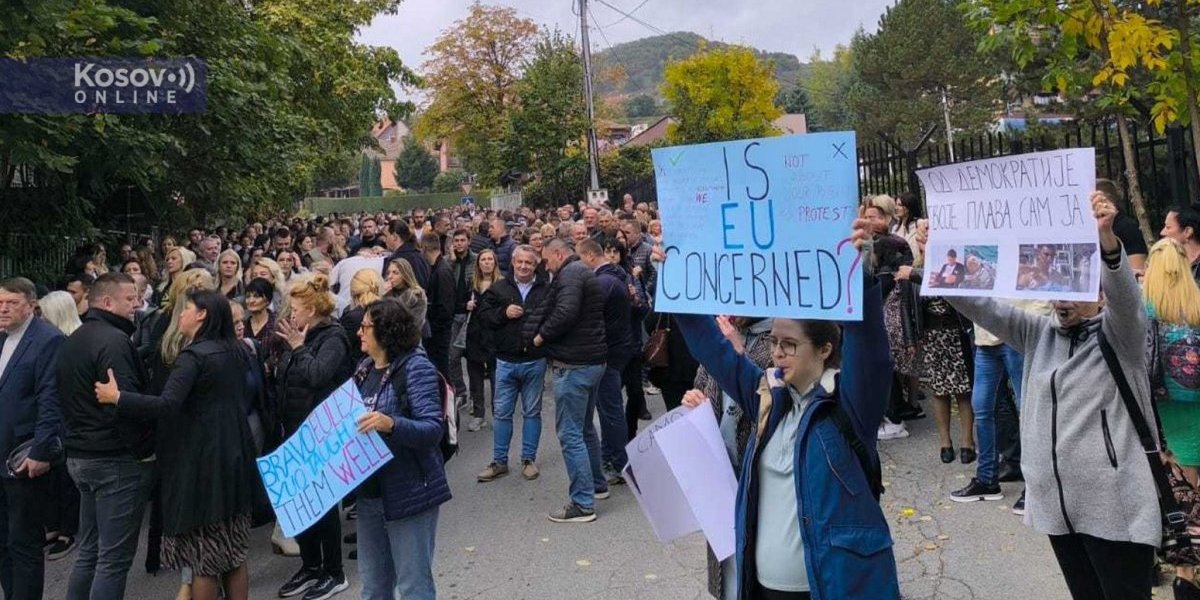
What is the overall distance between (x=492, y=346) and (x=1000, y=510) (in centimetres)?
397

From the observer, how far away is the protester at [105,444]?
472cm

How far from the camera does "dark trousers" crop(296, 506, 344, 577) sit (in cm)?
555

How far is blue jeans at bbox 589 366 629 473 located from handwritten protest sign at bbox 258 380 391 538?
3.02 m

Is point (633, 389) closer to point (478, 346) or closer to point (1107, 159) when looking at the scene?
point (478, 346)

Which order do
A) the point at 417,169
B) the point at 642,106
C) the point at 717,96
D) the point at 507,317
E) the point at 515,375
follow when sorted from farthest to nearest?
1. the point at 642,106
2. the point at 417,169
3. the point at 717,96
4. the point at 507,317
5. the point at 515,375

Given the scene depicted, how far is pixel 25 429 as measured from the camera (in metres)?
5.09

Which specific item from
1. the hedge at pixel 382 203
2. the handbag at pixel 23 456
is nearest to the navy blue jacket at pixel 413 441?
the handbag at pixel 23 456

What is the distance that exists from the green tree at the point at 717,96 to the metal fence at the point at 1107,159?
26555mm

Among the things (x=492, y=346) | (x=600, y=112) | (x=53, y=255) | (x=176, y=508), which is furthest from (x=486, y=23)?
(x=176, y=508)

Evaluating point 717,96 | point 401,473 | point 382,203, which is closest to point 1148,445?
point 401,473

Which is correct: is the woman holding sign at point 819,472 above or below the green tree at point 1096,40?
below

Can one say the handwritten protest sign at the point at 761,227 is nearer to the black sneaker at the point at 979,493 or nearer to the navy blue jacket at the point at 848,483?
the navy blue jacket at the point at 848,483

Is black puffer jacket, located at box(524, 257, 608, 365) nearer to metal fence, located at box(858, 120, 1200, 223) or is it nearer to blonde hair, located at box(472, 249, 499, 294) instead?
blonde hair, located at box(472, 249, 499, 294)

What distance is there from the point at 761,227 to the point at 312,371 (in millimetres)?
3038
